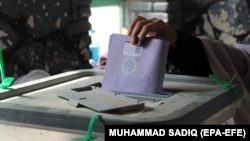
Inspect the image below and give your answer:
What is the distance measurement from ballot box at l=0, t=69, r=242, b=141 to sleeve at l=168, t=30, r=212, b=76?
0.25 m

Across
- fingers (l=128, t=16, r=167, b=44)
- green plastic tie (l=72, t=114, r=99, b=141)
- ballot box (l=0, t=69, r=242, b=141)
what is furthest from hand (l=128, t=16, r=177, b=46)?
green plastic tie (l=72, t=114, r=99, b=141)

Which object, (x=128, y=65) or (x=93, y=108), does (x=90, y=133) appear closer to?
(x=93, y=108)

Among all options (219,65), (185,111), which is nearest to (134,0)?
(219,65)

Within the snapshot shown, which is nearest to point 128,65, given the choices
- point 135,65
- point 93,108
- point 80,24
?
point 135,65

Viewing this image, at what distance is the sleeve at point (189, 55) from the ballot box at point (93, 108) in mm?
252

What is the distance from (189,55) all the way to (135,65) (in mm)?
383

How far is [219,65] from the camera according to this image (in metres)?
0.95

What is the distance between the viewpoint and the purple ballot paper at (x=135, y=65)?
70 cm

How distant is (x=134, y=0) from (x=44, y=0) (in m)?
0.88

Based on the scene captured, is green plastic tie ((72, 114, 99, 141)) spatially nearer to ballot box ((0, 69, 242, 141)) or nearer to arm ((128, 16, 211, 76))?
ballot box ((0, 69, 242, 141))

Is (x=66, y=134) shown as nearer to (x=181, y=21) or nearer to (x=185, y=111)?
(x=185, y=111)

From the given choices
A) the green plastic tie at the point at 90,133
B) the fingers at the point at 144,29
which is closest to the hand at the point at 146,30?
the fingers at the point at 144,29

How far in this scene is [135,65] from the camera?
716 mm

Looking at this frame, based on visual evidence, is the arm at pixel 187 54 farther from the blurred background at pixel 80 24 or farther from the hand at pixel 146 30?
the blurred background at pixel 80 24
